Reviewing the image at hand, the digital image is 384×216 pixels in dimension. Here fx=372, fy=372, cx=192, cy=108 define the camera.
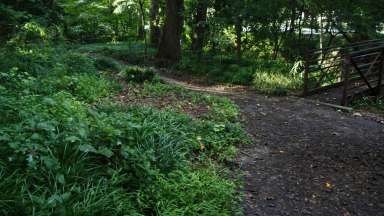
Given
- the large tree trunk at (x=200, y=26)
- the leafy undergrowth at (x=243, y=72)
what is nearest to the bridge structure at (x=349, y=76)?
the leafy undergrowth at (x=243, y=72)

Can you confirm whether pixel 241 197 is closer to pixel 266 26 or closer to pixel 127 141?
pixel 127 141

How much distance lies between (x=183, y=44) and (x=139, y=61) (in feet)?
15.8

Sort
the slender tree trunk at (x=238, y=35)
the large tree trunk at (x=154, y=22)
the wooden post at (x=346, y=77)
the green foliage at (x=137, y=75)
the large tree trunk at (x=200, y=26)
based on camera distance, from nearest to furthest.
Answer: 1. the wooden post at (x=346, y=77)
2. the green foliage at (x=137, y=75)
3. the slender tree trunk at (x=238, y=35)
4. the large tree trunk at (x=200, y=26)
5. the large tree trunk at (x=154, y=22)

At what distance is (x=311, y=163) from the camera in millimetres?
5684

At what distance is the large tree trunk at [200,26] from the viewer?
15573mm

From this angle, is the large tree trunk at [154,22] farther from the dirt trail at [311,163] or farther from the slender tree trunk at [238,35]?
the dirt trail at [311,163]

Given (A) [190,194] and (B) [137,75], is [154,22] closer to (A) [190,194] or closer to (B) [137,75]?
A: (B) [137,75]

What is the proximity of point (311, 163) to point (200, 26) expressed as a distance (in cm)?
1111

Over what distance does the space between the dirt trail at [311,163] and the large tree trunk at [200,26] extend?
7.57 metres

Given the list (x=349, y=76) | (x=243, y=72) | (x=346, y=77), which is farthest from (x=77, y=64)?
(x=349, y=76)

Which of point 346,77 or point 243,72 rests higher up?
point 346,77

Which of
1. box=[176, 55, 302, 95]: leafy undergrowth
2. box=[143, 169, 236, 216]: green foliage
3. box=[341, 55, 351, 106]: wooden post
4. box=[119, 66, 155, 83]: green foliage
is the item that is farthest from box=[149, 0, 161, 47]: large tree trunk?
box=[143, 169, 236, 216]: green foliage

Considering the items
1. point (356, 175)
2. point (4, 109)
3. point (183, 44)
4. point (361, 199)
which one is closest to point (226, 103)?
point (356, 175)

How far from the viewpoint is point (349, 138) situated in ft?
23.2
